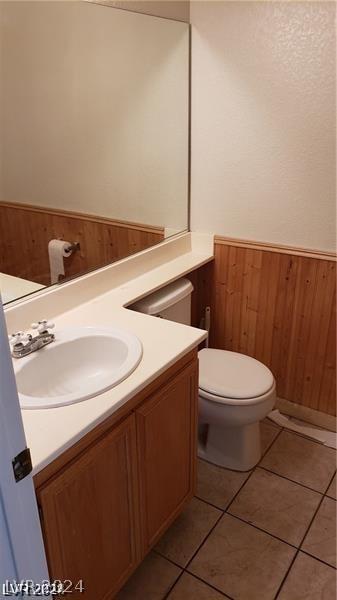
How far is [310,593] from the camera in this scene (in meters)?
1.44

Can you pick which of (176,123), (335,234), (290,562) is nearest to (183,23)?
(176,123)

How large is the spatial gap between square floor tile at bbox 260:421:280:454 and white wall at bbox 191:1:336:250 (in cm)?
94

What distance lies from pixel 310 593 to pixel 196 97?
2.07 metres

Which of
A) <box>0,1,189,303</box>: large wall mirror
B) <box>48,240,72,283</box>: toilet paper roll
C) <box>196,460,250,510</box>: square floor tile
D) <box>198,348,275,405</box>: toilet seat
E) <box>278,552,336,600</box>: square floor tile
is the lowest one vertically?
<box>278,552,336,600</box>: square floor tile

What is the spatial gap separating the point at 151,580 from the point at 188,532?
0.23m

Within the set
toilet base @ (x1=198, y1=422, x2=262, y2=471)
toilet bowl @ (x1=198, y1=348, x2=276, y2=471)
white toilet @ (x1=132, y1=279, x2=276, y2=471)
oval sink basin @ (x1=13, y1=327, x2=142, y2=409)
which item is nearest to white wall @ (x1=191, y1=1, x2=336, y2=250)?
white toilet @ (x1=132, y1=279, x2=276, y2=471)

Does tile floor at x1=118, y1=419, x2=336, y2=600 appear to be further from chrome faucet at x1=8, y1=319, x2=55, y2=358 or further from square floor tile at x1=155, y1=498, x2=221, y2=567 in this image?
chrome faucet at x1=8, y1=319, x2=55, y2=358

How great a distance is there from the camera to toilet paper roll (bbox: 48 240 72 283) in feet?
5.48

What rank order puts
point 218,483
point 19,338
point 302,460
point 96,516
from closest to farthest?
point 96,516
point 19,338
point 218,483
point 302,460

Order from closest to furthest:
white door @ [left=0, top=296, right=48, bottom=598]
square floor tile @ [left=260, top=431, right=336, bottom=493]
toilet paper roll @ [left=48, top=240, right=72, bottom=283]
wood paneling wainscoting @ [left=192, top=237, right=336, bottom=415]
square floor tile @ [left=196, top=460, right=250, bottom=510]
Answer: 1. white door @ [left=0, top=296, right=48, bottom=598]
2. toilet paper roll @ [left=48, top=240, right=72, bottom=283]
3. square floor tile @ [left=196, top=460, right=250, bottom=510]
4. square floor tile @ [left=260, top=431, right=336, bottom=493]
5. wood paneling wainscoting @ [left=192, top=237, right=336, bottom=415]

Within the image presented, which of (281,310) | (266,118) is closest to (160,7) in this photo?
(266,118)

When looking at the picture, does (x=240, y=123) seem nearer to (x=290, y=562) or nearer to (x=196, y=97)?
(x=196, y=97)

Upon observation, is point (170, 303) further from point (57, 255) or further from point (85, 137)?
point (85, 137)

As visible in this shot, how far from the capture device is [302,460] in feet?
6.57
